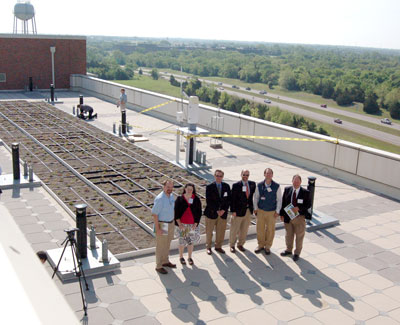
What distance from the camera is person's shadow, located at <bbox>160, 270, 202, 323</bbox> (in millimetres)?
6896

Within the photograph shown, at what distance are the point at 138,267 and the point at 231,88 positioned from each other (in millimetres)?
135153

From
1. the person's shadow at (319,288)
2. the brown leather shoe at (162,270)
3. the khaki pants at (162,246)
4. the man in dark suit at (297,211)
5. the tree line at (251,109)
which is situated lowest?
the tree line at (251,109)

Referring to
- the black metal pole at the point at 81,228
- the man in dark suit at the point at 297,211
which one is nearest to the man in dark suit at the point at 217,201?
the man in dark suit at the point at 297,211

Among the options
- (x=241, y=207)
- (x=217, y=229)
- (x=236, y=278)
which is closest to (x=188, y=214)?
(x=217, y=229)

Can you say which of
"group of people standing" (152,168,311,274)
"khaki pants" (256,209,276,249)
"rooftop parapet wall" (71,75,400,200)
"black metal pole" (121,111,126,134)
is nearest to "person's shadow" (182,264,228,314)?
"group of people standing" (152,168,311,274)

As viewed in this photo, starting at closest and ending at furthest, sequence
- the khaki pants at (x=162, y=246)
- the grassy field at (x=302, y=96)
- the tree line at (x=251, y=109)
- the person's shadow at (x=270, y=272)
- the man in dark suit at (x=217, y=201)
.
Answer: the person's shadow at (x=270, y=272)
the khaki pants at (x=162, y=246)
the man in dark suit at (x=217, y=201)
the tree line at (x=251, y=109)
the grassy field at (x=302, y=96)

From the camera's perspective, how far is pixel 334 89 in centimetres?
11612

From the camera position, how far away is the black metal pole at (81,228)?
8.12m

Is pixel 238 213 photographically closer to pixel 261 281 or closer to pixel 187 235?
pixel 187 235

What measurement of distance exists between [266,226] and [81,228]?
331 cm

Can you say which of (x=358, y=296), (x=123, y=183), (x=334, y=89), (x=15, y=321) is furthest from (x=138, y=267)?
(x=334, y=89)

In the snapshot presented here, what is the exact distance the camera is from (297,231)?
8.80 meters

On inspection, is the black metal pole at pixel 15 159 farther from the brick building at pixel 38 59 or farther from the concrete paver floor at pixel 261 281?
the brick building at pixel 38 59

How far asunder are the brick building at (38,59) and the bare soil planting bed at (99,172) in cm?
1114
